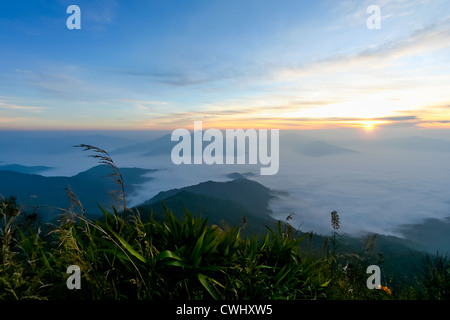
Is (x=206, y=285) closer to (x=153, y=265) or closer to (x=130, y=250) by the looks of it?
(x=153, y=265)

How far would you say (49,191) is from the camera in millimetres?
130875

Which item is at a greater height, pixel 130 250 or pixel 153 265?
pixel 130 250

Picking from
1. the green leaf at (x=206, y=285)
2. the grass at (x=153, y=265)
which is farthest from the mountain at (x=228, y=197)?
the green leaf at (x=206, y=285)

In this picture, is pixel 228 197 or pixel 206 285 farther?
pixel 228 197

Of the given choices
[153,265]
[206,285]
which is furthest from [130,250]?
[206,285]

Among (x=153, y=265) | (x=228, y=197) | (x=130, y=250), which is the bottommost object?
(x=228, y=197)

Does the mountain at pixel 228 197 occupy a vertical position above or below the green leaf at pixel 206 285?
below

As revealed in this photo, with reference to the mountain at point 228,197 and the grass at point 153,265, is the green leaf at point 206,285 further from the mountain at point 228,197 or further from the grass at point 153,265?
the mountain at point 228,197

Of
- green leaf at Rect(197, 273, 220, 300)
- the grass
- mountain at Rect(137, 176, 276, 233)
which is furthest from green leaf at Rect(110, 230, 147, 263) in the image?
mountain at Rect(137, 176, 276, 233)

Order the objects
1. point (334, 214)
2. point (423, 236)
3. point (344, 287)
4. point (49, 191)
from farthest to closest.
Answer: point (423, 236) → point (49, 191) → point (334, 214) → point (344, 287)
